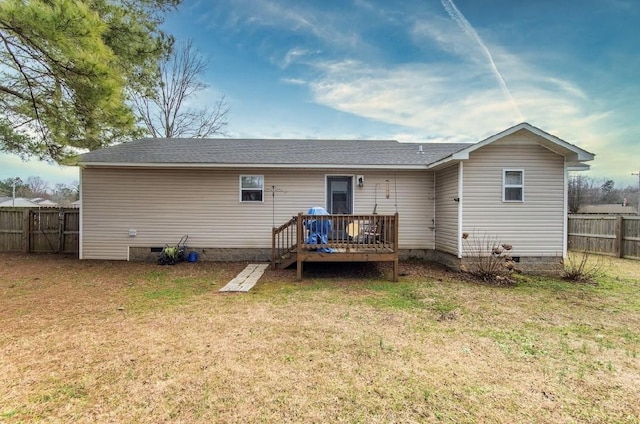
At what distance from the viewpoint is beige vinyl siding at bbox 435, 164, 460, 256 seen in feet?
26.1

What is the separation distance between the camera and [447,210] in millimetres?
8414

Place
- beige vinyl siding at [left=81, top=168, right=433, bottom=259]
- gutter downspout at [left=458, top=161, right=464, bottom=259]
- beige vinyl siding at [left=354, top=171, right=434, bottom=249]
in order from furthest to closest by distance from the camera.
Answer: beige vinyl siding at [left=354, top=171, right=434, bottom=249] → beige vinyl siding at [left=81, top=168, right=433, bottom=259] → gutter downspout at [left=458, top=161, right=464, bottom=259]

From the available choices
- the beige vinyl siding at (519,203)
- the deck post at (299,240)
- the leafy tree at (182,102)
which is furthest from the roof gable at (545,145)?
the leafy tree at (182,102)

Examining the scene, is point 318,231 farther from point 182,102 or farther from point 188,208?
point 182,102

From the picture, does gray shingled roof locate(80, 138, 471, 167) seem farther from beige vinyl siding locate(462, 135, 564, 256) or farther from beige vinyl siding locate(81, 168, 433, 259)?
beige vinyl siding locate(462, 135, 564, 256)

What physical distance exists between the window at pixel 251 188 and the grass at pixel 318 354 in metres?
3.53

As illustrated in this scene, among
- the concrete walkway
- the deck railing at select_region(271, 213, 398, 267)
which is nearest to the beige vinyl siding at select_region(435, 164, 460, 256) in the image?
the deck railing at select_region(271, 213, 398, 267)

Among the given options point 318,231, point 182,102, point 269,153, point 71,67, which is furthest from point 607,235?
point 182,102

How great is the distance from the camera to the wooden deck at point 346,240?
690cm

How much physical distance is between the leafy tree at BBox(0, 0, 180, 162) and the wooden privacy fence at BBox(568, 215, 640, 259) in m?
14.9

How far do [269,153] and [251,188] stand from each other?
133cm

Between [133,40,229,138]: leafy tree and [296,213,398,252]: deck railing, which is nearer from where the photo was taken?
[296,213,398,252]: deck railing

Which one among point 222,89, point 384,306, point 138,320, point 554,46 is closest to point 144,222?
point 138,320

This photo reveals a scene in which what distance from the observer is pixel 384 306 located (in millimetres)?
5086
